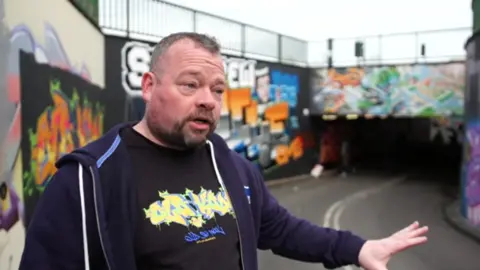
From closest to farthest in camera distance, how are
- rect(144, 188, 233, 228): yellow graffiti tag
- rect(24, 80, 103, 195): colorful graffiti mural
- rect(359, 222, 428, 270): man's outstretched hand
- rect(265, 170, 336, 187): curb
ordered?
rect(144, 188, 233, 228): yellow graffiti tag < rect(359, 222, 428, 270): man's outstretched hand < rect(24, 80, 103, 195): colorful graffiti mural < rect(265, 170, 336, 187): curb

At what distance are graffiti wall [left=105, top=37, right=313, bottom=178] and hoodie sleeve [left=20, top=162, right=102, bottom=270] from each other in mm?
11352

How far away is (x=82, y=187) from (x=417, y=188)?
685 inches

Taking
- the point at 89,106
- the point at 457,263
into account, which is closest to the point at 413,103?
the point at 457,263

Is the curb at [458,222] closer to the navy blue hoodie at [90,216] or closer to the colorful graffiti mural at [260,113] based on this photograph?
the colorful graffiti mural at [260,113]

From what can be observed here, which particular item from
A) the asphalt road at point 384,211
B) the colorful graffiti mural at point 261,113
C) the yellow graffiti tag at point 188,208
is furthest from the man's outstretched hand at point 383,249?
the colorful graffiti mural at point 261,113

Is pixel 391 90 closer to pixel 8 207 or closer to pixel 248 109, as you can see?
pixel 248 109

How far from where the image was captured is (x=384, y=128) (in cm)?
3072

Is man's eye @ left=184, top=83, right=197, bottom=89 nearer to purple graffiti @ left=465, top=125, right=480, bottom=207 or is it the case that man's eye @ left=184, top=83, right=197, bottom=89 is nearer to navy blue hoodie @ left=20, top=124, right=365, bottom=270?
navy blue hoodie @ left=20, top=124, right=365, bottom=270

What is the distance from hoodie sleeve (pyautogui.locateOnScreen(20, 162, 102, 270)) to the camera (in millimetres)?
1580

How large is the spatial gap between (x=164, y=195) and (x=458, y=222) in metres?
11.0

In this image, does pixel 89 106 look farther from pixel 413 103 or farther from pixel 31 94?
pixel 413 103

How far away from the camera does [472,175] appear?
11562mm

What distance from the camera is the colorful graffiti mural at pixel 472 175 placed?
11.0 metres

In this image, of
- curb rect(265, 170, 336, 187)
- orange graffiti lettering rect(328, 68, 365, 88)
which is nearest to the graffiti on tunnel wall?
curb rect(265, 170, 336, 187)
